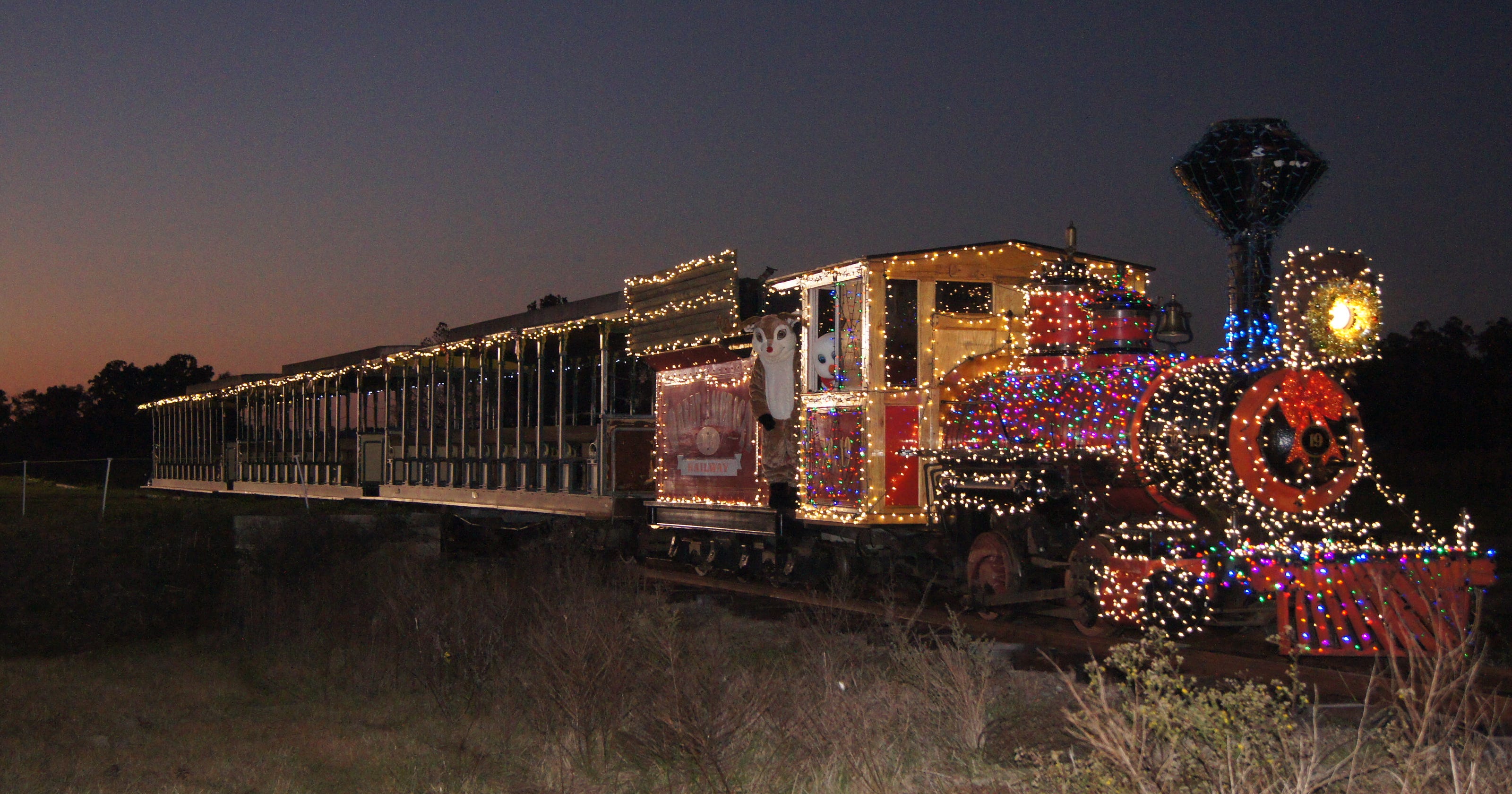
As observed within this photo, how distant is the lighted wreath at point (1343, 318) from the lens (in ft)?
29.2

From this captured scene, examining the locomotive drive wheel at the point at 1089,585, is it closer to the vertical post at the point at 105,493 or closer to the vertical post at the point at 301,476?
the vertical post at the point at 105,493

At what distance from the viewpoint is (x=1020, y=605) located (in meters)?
9.91

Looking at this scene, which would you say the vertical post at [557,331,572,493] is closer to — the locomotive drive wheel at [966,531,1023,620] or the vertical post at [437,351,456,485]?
the vertical post at [437,351,456,485]

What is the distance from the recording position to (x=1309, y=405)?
8.82 meters

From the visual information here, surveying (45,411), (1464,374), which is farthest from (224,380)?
(45,411)

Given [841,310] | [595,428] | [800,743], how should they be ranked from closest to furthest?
1. [800,743]
2. [841,310]
3. [595,428]

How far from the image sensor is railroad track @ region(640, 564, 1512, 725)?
23.9 ft

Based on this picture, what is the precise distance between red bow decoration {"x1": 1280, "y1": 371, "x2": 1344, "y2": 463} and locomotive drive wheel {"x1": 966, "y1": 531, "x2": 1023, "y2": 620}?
2.04 meters

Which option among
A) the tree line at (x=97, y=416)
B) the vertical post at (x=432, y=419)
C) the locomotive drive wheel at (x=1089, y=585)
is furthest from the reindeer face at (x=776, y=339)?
the tree line at (x=97, y=416)

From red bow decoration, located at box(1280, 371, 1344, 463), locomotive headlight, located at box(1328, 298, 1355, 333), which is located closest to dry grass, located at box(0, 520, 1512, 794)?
red bow decoration, located at box(1280, 371, 1344, 463)

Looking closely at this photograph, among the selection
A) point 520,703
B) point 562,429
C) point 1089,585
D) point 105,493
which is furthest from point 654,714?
point 105,493

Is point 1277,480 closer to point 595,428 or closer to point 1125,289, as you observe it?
point 1125,289

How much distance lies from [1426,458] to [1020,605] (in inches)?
757

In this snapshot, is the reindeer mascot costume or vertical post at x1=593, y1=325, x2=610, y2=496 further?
vertical post at x1=593, y1=325, x2=610, y2=496
